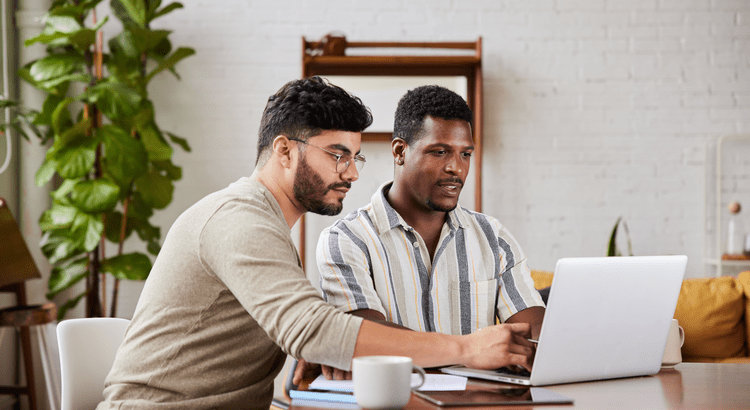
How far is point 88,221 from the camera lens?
280cm

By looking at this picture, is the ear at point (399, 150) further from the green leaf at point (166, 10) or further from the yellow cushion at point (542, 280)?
the green leaf at point (166, 10)

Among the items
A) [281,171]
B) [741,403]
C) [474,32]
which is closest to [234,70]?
[474,32]

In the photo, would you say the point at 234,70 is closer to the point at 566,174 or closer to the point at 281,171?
the point at 566,174

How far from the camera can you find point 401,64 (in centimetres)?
319

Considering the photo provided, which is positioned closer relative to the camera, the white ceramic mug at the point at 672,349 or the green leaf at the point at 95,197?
the white ceramic mug at the point at 672,349

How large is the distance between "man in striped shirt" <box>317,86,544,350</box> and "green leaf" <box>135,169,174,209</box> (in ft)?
5.53

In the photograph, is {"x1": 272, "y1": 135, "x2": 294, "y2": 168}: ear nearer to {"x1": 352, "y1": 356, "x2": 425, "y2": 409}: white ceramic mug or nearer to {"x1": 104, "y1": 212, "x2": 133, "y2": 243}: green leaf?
{"x1": 352, "y1": 356, "x2": 425, "y2": 409}: white ceramic mug

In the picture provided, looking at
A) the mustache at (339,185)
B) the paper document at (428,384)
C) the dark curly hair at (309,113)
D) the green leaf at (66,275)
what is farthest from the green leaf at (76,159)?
the paper document at (428,384)

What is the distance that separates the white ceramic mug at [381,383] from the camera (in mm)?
772

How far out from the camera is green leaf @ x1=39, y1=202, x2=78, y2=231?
282 cm

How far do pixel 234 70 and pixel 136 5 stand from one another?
1.92 feet

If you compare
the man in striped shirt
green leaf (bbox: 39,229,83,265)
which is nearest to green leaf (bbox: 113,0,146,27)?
green leaf (bbox: 39,229,83,265)

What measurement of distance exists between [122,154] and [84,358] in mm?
1605

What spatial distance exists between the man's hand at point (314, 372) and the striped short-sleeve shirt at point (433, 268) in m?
0.25
